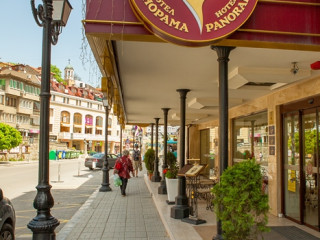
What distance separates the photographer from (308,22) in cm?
465

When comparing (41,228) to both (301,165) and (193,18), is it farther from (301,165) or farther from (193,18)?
(301,165)

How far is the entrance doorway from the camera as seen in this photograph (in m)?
6.89

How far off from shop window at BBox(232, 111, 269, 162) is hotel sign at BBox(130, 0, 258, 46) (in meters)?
5.65

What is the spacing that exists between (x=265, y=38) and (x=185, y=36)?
119 cm

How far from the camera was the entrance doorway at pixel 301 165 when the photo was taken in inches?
271

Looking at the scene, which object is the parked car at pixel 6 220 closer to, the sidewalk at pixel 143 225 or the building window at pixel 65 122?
the sidewalk at pixel 143 225

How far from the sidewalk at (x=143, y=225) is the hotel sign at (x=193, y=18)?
3626 mm

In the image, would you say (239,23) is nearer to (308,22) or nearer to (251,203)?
(308,22)

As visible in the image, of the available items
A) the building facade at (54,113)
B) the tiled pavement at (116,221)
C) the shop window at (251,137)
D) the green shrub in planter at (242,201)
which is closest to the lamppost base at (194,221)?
the tiled pavement at (116,221)

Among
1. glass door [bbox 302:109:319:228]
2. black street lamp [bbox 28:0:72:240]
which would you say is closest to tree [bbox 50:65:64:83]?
glass door [bbox 302:109:319:228]

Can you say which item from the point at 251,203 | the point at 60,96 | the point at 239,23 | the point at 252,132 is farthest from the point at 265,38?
the point at 60,96

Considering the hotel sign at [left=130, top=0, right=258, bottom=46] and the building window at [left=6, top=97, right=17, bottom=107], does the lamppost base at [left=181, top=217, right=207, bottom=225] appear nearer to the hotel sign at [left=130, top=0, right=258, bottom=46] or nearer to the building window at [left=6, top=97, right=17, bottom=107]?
the hotel sign at [left=130, top=0, right=258, bottom=46]

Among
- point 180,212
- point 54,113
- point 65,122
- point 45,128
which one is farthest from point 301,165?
point 65,122

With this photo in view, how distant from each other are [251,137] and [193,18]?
7321mm
